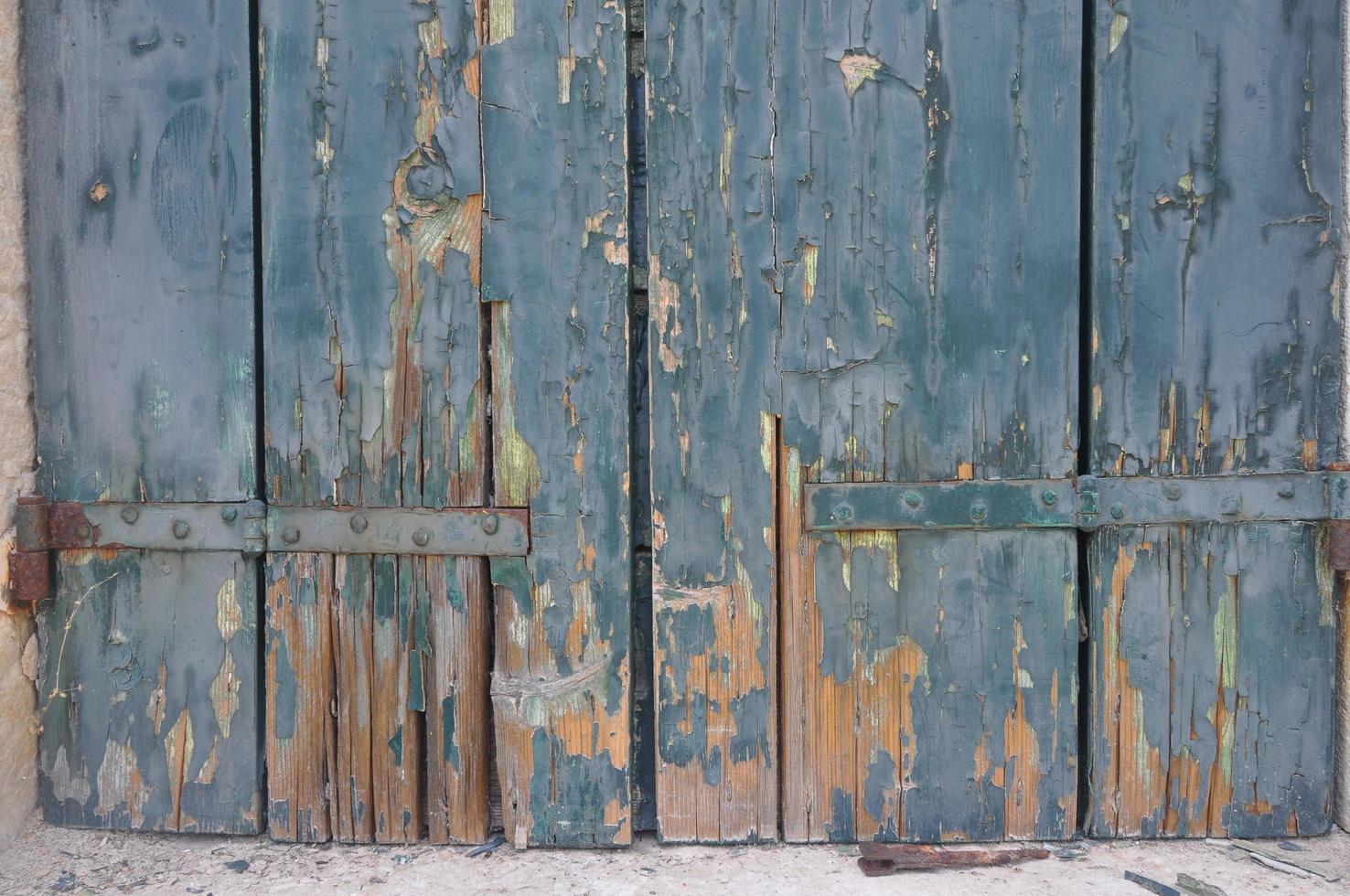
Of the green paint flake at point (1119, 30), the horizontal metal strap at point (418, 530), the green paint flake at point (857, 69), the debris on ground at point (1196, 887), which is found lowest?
the debris on ground at point (1196, 887)

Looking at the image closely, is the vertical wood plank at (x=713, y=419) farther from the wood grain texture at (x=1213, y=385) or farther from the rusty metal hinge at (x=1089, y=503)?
the wood grain texture at (x=1213, y=385)

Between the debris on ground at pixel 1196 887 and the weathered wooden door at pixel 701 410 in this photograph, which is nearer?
the debris on ground at pixel 1196 887

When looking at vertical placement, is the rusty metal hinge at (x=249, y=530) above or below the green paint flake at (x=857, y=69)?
below

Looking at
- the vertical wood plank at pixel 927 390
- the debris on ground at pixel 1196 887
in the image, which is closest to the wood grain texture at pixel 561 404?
the vertical wood plank at pixel 927 390

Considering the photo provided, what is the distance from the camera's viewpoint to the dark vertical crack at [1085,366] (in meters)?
1.65

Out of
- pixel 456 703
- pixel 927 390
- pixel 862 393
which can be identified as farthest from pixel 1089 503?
pixel 456 703

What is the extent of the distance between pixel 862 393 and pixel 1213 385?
637 mm

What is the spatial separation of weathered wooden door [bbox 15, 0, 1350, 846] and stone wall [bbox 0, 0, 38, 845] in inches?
1.5

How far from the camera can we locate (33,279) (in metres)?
1.73

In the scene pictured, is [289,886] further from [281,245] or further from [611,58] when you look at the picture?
[611,58]

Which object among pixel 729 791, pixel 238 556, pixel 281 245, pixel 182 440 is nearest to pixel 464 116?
pixel 281 245

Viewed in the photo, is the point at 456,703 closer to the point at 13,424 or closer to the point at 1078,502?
the point at 13,424

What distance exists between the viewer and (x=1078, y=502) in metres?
1.66

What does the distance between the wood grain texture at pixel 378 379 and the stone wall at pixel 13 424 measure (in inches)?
18.4
